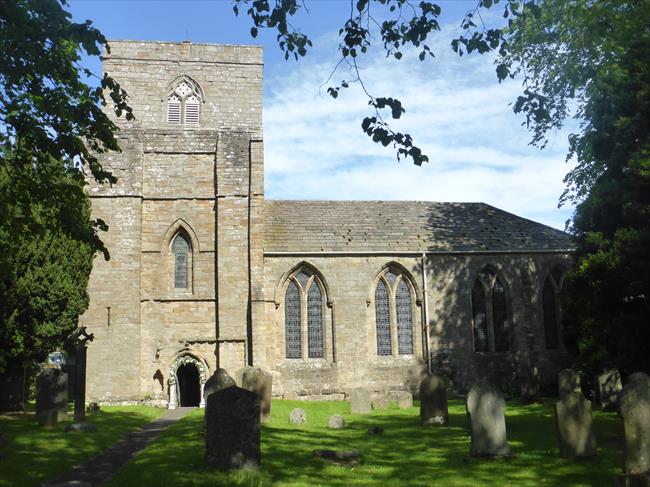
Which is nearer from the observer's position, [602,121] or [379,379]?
[602,121]

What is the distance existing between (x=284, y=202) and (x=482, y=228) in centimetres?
906

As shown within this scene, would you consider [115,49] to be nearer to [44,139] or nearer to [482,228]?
[482,228]

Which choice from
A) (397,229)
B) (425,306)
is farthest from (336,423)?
(397,229)

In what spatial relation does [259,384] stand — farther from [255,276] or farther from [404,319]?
[404,319]

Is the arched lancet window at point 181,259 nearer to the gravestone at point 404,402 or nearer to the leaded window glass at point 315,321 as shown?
the leaded window glass at point 315,321

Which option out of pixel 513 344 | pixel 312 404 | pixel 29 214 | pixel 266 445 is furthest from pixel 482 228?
pixel 29 214

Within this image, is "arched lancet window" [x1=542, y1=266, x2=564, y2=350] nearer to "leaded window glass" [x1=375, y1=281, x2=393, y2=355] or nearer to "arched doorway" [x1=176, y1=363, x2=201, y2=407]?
"leaded window glass" [x1=375, y1=281, x2=393, y2=355]

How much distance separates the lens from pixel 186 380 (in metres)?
26.7

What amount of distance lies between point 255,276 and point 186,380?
565 centimetres

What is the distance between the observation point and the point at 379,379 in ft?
84.6

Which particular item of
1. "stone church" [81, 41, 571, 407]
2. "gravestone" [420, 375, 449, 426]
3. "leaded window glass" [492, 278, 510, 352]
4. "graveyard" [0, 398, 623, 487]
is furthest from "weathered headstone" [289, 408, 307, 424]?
"leaded window glass" [492, 278, 510, 352]

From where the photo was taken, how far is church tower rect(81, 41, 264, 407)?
24.2 metres

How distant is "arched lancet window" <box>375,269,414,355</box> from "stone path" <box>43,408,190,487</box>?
11.0 metres

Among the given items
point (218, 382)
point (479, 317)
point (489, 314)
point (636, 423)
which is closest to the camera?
point (636, 423)
